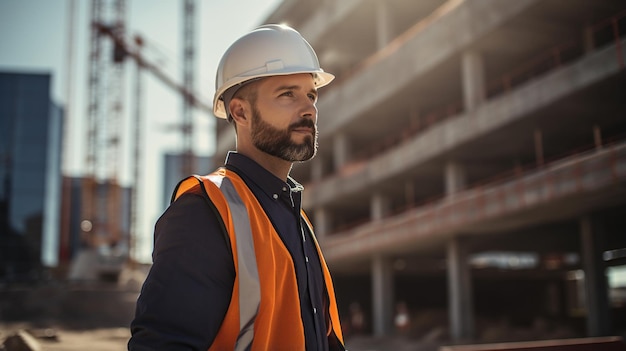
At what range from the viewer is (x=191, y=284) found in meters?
1.74

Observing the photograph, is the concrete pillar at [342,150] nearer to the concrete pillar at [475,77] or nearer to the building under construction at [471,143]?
the building under construction at [471,143]

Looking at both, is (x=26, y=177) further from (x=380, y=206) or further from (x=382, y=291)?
(x=382, y=291)

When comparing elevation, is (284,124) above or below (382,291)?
above

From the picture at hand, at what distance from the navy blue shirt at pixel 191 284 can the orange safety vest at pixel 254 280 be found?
38 mm

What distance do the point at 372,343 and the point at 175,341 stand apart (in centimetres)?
2247

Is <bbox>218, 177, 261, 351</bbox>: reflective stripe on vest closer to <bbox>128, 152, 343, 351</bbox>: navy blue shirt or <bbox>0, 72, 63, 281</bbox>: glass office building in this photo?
<bbox>128, 152, 343, 351</bbox>: navy blue shirt

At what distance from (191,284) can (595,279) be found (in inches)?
756

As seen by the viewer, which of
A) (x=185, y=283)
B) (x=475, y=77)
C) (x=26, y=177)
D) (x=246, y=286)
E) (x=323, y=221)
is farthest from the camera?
(x=26, y=177)

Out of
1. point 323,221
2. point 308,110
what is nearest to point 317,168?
point 323,221

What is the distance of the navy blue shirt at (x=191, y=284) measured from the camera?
1690 mm

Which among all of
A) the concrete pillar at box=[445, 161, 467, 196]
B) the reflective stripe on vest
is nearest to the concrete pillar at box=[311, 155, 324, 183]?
the concrete pillar at box=[445, 161, 467, 196]

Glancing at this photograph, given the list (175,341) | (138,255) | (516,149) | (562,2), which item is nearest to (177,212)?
(175,341)

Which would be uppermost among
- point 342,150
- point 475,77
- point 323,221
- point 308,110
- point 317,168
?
point 475,77

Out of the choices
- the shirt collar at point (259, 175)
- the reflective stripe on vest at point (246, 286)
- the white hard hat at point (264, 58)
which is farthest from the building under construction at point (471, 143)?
the reflective stripe on vest at point (246, 286)
